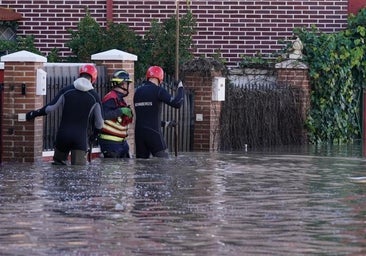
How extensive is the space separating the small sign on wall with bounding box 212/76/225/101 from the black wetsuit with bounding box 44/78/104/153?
5.99 metres

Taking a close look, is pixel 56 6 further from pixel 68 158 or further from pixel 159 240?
pixel 159 240

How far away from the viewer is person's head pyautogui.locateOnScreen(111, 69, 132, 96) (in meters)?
20.6

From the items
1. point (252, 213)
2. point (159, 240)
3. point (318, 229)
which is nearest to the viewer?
point (159, 240)

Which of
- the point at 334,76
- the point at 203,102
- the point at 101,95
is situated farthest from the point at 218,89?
the point at 334,76

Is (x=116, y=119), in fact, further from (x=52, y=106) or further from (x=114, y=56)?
(x=114, y=56)

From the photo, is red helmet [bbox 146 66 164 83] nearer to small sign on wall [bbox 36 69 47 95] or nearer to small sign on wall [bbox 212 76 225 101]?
small sign on wall [bbox 36 69 47 95]

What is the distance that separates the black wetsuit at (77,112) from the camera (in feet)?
61.5

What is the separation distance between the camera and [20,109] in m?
20.5

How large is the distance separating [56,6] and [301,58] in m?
5.39

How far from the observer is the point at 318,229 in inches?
489

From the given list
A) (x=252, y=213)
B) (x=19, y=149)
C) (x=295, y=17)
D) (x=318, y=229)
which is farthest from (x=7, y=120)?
(x=295, y=17)

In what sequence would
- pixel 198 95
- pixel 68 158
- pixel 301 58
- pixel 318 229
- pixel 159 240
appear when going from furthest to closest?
pixel 301 58 → pixel 198 95 → pixel 68 158 → pixel 318 229 → pixel 159 240

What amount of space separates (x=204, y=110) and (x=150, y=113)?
14.5 feet

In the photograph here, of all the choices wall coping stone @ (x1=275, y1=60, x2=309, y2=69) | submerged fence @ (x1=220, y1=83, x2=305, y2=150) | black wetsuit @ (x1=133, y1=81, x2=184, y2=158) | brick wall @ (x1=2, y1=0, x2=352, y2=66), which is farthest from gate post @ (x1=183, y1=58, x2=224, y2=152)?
brick wall @ (x1=2, y1=0, x2=352, y2=66)
